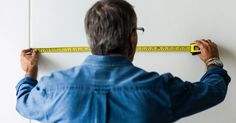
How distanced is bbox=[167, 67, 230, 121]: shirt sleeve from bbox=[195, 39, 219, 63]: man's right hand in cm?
15

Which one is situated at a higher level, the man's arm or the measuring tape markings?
the measuring tape markings

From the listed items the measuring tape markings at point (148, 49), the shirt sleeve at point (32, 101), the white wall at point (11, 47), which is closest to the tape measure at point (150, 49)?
the measuring tape markings at point (148, 49)

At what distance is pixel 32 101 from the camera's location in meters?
1.05

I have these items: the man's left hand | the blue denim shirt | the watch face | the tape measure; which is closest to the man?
the blue denim shirt

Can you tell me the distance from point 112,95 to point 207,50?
481 millimetres

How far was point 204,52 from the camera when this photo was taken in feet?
4.10

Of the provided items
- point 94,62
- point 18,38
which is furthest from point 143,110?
point 18,38

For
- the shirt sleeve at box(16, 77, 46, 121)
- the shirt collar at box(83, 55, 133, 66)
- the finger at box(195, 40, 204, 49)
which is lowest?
the shirt sleeve at box(16, 77, 46, 121)

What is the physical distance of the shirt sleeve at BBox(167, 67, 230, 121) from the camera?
3.15 feet

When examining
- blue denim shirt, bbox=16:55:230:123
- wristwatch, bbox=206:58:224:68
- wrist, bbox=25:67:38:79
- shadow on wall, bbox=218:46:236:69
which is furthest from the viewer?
wrist, bbox=25:67:38:79

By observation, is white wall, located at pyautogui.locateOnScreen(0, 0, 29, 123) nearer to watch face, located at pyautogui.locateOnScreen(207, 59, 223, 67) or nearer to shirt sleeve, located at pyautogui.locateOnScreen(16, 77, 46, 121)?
shirt sleeve, located at pyautogui.locateOnScreen(16, 77, 46, 121)

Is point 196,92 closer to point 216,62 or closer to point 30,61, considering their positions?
point 216,62

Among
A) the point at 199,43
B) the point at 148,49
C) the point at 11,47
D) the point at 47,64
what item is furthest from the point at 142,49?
the point at 11,47

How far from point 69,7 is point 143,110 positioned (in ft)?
2.17
